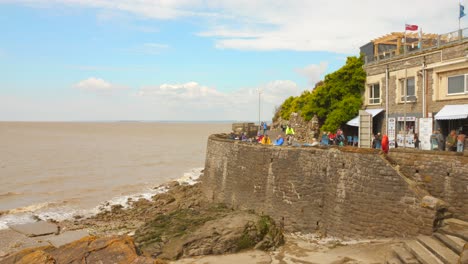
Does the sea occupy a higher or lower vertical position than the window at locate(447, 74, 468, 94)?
lower

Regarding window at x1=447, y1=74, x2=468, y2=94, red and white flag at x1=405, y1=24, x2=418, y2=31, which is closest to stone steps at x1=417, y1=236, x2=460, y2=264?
window at x1=447, y1=74, x2=468, y2=94

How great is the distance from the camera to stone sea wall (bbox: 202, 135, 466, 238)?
12.7m

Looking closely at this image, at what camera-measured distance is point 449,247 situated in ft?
33.4

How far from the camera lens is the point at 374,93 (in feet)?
76.7

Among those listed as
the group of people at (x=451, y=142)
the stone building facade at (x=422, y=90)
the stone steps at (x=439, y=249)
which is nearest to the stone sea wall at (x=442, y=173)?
the stone steps at (x=439, y=249)

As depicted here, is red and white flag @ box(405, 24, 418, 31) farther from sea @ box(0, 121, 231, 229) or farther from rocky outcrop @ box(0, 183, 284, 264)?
sea @ box(0, 121, 231, 229)

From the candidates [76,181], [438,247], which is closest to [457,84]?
[438,247]

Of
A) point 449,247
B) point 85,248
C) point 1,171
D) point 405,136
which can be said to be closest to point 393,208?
point 449,247

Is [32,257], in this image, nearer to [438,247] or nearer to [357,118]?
[438,247]

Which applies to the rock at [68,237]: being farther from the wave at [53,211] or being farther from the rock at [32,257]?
the rock at [32,257]

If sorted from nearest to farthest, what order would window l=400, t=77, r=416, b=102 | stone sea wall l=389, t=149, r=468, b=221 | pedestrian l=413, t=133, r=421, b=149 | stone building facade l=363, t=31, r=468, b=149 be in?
stone sea wall l=389, t=149, r=468, b=221
stone building facade l=363, t=31, r=468, b=149
pedestrian l=413, t=133, r=421, b=149
window l=400, t=77, r=416, b=102

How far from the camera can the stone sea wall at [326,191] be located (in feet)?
41.7

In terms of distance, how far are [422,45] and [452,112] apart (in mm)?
4378

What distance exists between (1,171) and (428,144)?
3740 centimetres
